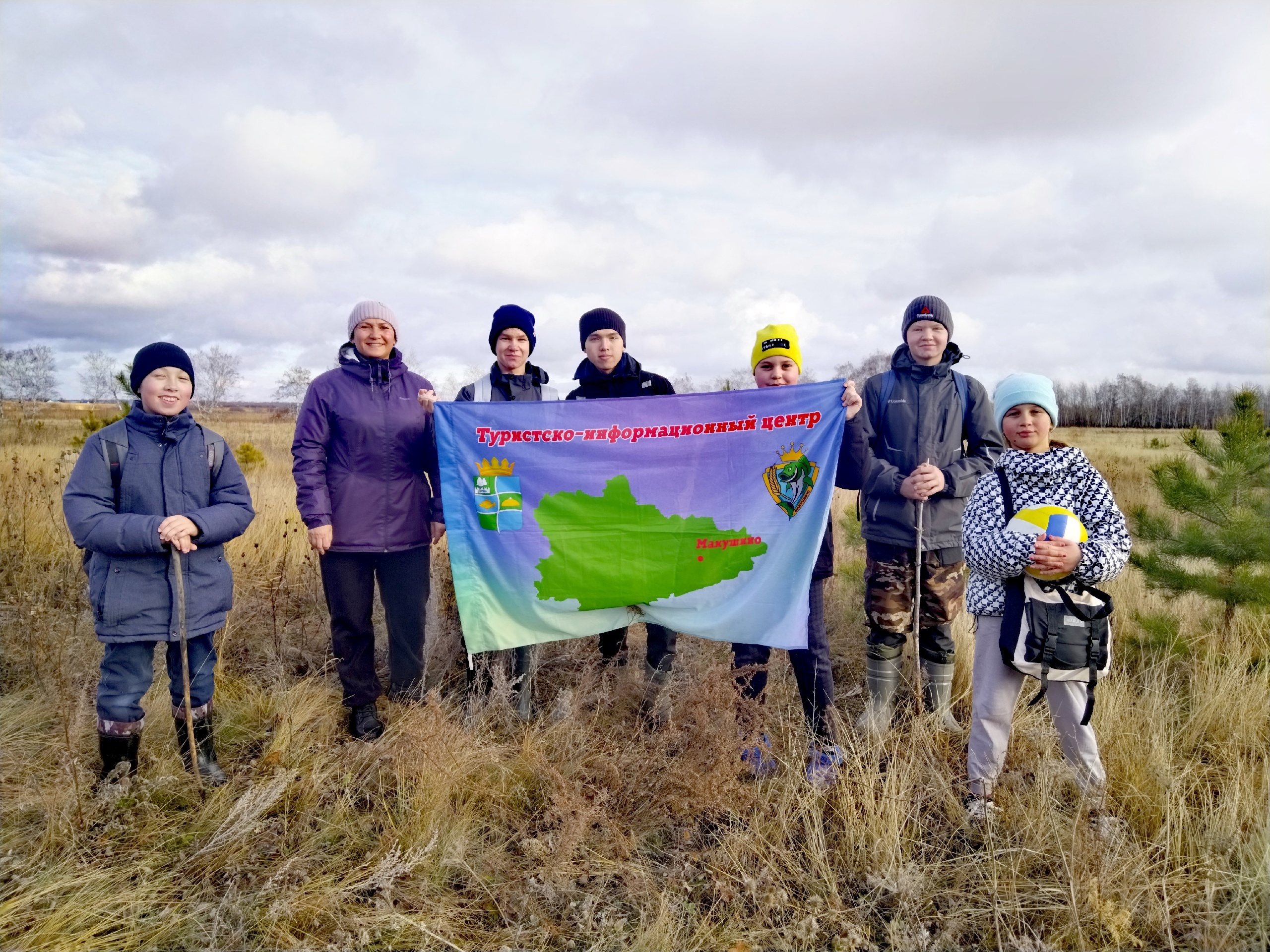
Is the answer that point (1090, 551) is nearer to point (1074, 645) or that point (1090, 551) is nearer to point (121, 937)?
point (1074, 645)

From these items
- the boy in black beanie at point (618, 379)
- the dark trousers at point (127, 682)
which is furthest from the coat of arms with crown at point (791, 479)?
the dark trousers at point (127, 682)

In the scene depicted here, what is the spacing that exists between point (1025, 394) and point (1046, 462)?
1.16 ft

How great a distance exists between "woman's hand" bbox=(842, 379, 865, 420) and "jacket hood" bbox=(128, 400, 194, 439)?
367 cm

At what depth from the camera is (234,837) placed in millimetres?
3359

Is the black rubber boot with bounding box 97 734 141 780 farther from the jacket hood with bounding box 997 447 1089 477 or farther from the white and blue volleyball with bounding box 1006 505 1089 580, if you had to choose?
the jacket hood with bounding box 997 447 1089 477

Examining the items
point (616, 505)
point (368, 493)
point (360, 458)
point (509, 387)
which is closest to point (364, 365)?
point (360, 458)

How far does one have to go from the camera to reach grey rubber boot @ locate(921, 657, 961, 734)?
171 inches

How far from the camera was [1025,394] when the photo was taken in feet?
11.4

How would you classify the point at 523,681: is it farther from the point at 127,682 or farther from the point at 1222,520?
the point at 1222,520

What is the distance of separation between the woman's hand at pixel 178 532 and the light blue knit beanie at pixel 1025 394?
414cm

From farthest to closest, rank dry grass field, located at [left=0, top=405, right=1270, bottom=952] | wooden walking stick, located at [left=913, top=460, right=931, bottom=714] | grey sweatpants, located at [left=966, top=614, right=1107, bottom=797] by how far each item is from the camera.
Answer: wooden walking stick, located at [left=913, top=460, right=931, bottom=714] → grey sweatpants, located at [left=966, top=614, right=1107, bottom=797] → dry grass field, located at [left=0, top=405, right=1270, bottom=952]

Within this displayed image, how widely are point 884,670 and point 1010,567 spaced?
1.34m

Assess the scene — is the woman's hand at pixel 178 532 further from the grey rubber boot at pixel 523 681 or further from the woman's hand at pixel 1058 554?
the woman's hand at pixel 1058 554

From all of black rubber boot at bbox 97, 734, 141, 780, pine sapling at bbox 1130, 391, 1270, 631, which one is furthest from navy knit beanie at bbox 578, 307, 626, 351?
pine sapling at bbox 1130, 391, 1270, 631
